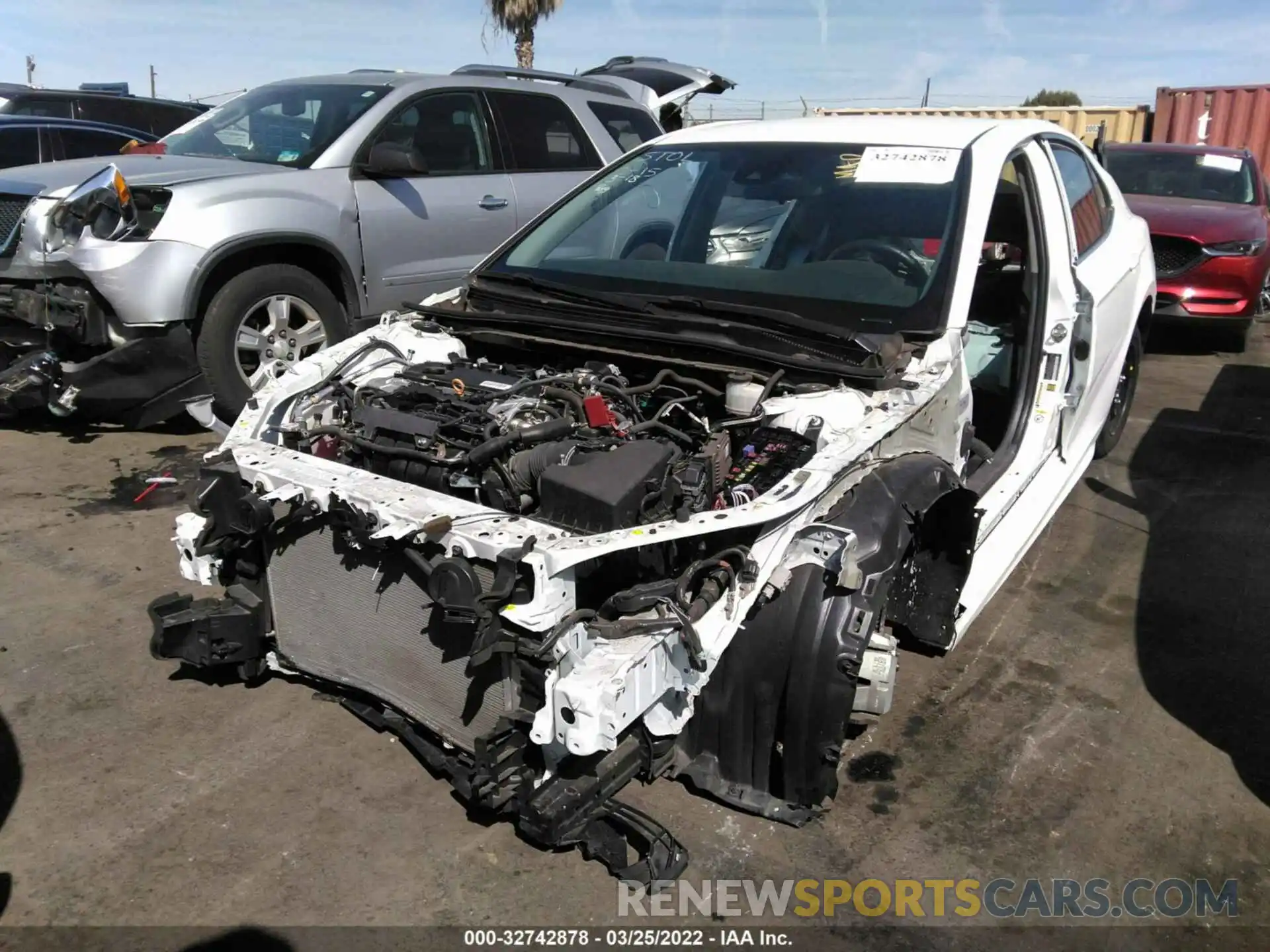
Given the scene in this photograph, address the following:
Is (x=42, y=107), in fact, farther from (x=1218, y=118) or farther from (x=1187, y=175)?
(x=1218, y=118)

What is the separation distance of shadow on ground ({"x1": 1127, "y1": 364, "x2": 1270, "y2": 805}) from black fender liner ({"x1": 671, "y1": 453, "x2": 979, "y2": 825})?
4.57ft

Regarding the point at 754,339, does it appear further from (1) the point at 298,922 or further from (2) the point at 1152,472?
(2) the point at 1152,472

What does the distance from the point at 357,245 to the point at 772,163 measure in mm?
2915

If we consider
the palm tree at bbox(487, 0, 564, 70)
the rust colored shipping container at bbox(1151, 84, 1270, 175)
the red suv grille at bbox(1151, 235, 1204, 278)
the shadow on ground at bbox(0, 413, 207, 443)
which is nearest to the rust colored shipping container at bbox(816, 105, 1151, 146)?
the rust colored shipping container at bbox(1151, 84, 1270, 175)

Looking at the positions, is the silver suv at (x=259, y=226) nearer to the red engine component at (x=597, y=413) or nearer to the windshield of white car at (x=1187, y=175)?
the red engine component at (x=597, y=413)

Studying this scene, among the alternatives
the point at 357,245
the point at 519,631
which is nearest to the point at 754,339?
the point at 519,631

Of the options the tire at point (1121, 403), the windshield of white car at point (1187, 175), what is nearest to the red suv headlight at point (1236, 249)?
the windshield of white car at point (1187, 175)

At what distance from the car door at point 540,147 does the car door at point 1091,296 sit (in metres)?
3.37

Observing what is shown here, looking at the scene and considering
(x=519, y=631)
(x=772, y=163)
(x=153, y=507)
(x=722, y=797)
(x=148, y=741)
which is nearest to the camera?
(x=519, y=631)

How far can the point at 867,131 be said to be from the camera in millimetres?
3824

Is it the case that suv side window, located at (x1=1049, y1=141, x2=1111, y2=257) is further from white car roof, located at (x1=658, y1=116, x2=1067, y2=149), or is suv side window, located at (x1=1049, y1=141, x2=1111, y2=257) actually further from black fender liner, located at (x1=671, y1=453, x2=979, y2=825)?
black fender liner, located at (x1=671, y1=453, x2=979, y2=825)

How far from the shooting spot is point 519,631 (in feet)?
7.61

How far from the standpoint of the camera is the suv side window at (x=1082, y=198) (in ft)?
14.0

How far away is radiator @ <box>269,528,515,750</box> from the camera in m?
2.58
